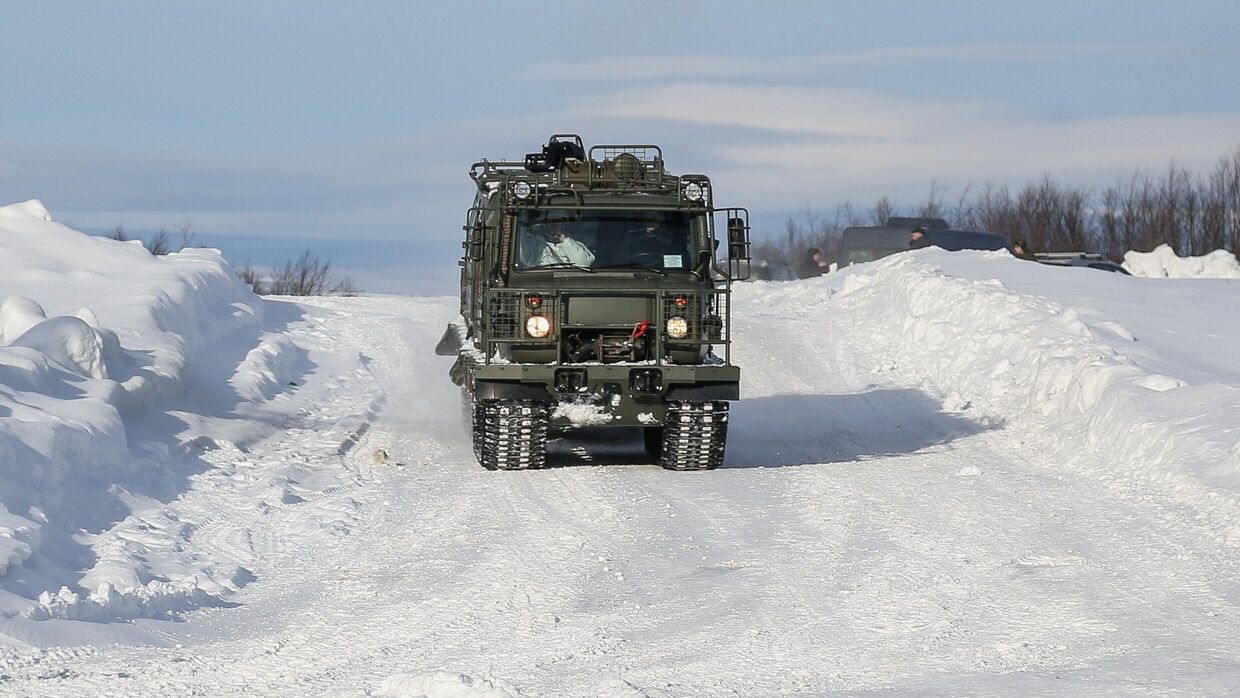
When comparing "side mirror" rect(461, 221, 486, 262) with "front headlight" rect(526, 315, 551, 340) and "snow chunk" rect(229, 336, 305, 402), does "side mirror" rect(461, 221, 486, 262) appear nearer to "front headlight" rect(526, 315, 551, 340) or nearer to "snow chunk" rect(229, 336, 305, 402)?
"front headlight" rect(526, 315, 551, 340)

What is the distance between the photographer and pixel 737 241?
45.4 ft

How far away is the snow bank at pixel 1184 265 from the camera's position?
41.8m

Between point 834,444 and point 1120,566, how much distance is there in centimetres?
703

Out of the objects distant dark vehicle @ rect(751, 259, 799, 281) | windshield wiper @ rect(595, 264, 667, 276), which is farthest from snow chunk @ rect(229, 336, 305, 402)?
distant dark vehicle @ rect(751, 259, 799, 281)

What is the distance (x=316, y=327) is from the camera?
26.5 m

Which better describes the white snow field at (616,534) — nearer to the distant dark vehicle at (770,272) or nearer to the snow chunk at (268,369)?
the snow chunk at (268,369)

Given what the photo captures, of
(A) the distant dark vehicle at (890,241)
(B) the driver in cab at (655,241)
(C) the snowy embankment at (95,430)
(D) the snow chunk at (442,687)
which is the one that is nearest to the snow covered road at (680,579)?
(D) the snow chunk at (442,687)

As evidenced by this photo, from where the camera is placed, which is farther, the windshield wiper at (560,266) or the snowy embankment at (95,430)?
the windshield wiper at (560,266)

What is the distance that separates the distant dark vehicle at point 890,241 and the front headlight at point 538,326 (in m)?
25.9

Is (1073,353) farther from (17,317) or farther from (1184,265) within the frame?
(1184,265)

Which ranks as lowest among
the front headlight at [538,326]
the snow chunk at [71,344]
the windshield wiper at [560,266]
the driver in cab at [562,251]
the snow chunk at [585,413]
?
the snow chunk at [585,413]

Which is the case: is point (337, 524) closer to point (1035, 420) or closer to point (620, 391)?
point (620, 391)

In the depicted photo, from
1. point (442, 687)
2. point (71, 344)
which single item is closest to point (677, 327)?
point (71, 344)

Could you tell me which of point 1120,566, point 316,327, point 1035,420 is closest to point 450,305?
point 316,327
